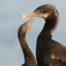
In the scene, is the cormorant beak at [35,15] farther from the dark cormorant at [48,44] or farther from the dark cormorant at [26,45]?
the dark cormorant at [26,45]

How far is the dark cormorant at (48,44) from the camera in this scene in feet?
35.6

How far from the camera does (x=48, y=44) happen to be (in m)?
11.0

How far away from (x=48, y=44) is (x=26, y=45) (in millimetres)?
835

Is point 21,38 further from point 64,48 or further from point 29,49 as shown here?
point 64,48

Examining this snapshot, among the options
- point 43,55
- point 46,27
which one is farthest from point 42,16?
point 43,55

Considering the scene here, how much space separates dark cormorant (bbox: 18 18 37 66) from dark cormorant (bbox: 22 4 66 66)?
0.47 metres

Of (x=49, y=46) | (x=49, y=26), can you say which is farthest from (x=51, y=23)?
(x=49, y=46)

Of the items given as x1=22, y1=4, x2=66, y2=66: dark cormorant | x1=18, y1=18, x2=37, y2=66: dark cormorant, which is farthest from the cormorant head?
x1=18, y1=18, x2=37, y2=66: dark cormorant

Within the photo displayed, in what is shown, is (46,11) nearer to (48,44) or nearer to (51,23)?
(51,23)

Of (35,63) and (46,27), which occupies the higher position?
(46,27)

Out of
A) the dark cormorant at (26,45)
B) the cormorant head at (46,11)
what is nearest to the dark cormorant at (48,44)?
the cormorant head at (46,11)

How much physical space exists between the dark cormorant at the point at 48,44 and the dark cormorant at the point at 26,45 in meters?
0.47

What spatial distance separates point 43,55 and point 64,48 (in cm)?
57

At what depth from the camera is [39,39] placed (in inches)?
436
